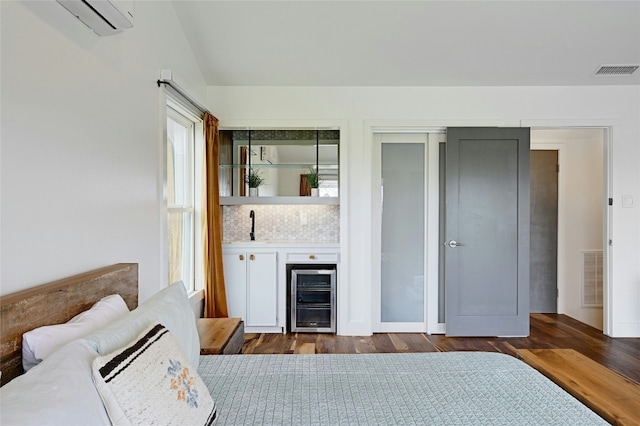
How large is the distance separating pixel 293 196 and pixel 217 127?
3.36 feet

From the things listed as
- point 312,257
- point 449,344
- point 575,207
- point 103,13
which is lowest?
point 449,344

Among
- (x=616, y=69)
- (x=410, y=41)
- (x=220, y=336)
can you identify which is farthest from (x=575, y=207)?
(x=220, y=336)

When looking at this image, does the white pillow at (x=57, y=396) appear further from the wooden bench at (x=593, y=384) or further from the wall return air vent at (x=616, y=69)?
the wall return air vent at (x=616, y=69)

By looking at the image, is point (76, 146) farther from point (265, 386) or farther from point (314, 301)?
point (314, 301)

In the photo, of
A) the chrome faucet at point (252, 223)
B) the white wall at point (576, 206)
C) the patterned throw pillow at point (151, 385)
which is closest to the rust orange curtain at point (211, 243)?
the chrome faucet at point (252, 223)

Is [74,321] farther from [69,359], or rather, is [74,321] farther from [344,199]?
[344,199]

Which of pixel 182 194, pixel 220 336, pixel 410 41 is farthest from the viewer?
pixel 182 194

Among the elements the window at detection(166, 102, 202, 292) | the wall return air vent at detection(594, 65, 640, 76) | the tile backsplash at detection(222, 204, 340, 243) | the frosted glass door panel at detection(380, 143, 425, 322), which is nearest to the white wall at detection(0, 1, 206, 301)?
the window at detection(166, 102, 202, 292)

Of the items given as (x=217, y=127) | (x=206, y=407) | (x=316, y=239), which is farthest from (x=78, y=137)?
(x=316, y=239)

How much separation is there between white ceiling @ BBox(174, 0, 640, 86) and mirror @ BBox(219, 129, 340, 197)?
530 millimetres

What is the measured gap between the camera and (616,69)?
3.42 m

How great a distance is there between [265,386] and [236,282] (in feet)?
8.02

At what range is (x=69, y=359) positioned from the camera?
0.89 metres

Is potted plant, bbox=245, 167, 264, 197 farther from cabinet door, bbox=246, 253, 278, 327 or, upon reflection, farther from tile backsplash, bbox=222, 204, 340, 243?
cabinet door, bbox=246, 253, 278, 327
